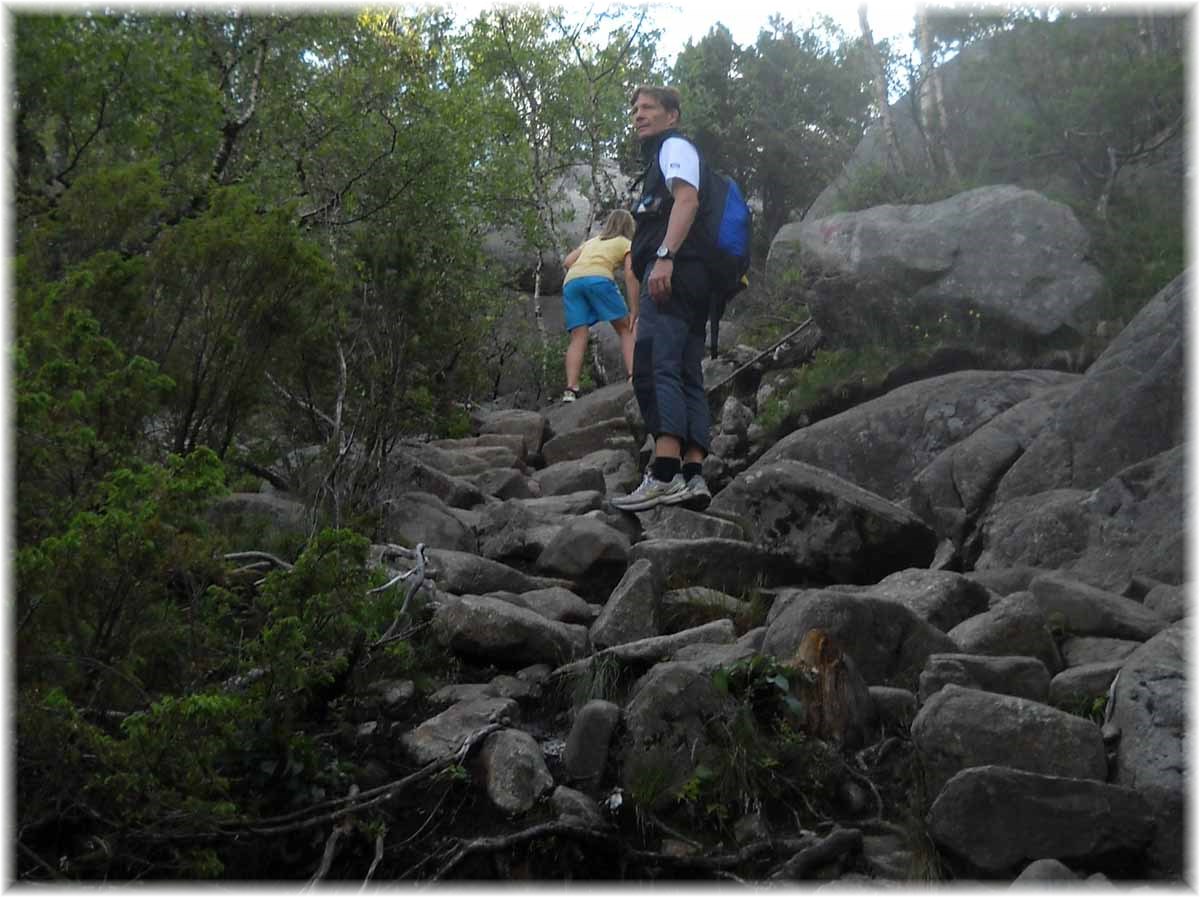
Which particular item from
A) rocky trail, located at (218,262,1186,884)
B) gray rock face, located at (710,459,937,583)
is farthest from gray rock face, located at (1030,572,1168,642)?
gray rock face, located at (710,459,937,583)

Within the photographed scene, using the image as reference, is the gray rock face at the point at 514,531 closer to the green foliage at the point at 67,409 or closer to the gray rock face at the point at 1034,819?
the green foliage at the point at 67,409

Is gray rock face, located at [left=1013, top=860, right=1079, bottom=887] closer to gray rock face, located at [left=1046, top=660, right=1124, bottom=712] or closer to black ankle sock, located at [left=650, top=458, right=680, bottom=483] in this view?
gray rock face, located at [left=1046, top=660, right=1124, bottom=712]

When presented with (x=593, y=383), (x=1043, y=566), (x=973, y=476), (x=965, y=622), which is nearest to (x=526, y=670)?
(x=965, y=622)

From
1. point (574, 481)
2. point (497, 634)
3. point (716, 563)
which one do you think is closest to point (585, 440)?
point (574, 481)

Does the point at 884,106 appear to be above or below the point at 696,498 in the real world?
above

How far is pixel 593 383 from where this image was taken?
1680cm

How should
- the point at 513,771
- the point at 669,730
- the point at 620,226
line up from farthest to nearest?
the point at 620,226, the point at 669,730, the point at 513,771

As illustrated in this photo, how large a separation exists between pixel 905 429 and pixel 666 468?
263 centimetres

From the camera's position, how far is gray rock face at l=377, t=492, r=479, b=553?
709 centimetres

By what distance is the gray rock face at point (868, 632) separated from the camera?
4855 mm

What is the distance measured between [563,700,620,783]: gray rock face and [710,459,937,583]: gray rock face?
2545 mm

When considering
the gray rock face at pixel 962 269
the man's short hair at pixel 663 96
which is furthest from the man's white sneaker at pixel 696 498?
the gray rock face at pixel 962 269

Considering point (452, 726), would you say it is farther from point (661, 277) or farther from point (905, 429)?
point (905, 429)

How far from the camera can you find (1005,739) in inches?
160
